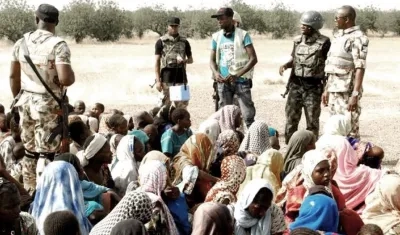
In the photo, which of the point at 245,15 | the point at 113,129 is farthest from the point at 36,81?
the point at 245,15

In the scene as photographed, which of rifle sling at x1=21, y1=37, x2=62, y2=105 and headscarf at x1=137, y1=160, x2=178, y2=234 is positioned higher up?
rifle sling at x1=21, y1=37, x2=62, y2=105

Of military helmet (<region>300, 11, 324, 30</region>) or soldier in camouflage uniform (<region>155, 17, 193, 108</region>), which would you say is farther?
soldier in camouflage uniform (<region>155, 17, 193, 108</region>)

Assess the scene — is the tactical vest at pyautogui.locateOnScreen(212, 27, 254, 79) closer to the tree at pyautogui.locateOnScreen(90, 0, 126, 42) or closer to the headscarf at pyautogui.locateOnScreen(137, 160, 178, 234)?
the headscarf at pyautogui.locateOnScreen(137, 160, 178, 234)

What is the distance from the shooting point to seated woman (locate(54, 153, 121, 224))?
5102mm

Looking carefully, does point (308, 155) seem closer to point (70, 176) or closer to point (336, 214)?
point (336, 214)

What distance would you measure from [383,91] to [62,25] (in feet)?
108

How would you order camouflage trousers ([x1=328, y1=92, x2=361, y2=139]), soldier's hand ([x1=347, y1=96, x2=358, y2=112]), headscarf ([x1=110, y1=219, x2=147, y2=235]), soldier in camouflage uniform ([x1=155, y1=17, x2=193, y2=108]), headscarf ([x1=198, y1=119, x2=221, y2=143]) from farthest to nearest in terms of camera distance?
soldier in camouflage uniform ([x1=155, y1=17, x2=193, y2=108]) → camouflage trousers ([x1=328, y1=92, x2=361, y2=139]) → soldier's hand ([x1=347, y1=96, x2=358, y2=112]) → headscarf ([x1=198, y1=119, x2=221, y2=143]) → headscarf ([x1=110, y1=219, x2=147, y2=235])

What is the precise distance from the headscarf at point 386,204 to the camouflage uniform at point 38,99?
265 centimetres

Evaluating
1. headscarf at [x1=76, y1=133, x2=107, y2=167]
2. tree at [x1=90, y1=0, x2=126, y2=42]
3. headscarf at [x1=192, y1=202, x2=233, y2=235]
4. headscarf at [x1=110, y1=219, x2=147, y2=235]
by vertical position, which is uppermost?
headscarf at [x1=110, y1=219, x2=147, y2=235]

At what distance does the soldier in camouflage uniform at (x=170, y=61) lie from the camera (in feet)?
33.9

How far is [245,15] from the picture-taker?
189ft

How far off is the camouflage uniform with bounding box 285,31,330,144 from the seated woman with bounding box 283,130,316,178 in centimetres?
231

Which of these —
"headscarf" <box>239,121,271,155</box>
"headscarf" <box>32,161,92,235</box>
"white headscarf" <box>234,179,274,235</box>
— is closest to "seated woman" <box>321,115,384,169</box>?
"headscarf" <box>239,121,271,155</box>

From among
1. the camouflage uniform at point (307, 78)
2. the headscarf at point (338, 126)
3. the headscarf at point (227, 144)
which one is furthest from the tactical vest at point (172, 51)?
the headscarf at point (227, 144)
